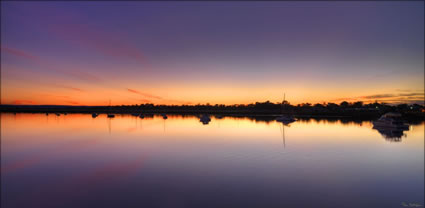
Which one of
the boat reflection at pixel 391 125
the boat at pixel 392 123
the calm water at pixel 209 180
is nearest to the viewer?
the calm water at pixel 209 180

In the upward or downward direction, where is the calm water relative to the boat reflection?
downward

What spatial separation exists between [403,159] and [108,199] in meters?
26.6

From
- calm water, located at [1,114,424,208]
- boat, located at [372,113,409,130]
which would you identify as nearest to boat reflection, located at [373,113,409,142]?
boat, located at [372,113,409,130]

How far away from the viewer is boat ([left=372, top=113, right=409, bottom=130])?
47.3 metres

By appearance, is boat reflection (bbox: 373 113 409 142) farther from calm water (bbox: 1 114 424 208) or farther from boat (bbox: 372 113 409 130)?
calm water (bbox: 1 114 424 208)

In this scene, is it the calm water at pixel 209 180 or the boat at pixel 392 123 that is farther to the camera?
the boat at pixel 392 123

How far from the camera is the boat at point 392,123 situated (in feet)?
155

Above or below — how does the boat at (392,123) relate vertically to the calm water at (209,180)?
above

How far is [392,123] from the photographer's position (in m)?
48.3

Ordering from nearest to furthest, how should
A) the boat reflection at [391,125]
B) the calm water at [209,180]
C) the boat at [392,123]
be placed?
1. the calm water at [209,180]
2. the boat reflection at [391,125]
3. the boat at [392,123]

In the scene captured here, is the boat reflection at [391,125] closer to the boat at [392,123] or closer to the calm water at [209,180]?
the boat at [392,123]

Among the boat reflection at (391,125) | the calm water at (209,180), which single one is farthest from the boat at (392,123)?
the calm water at (209,180)

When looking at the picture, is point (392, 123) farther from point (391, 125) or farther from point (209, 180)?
point (209, 180)

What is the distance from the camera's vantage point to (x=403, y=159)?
2275 centimetres
